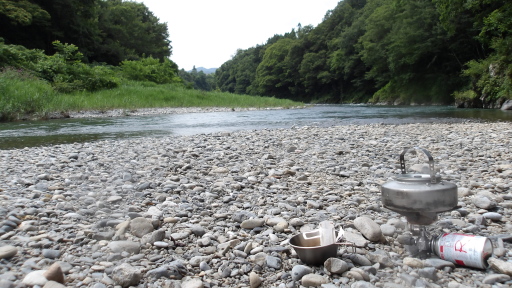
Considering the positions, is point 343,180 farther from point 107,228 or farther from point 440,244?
point 107,228

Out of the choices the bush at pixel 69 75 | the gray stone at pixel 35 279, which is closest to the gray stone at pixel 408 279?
the gray stone at pixel 35 279

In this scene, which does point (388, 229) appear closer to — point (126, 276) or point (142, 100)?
point (126, 276)

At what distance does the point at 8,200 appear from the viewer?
3225mm

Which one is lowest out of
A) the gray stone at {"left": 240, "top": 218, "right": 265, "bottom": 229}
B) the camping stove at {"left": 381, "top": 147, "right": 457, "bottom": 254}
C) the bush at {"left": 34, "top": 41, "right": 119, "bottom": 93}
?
the gray stone at {"left": 240, "top": 218, "right": 265, "bottom": 229}

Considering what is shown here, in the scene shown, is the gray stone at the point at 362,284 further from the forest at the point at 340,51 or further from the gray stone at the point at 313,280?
the forest at the point at 340,51

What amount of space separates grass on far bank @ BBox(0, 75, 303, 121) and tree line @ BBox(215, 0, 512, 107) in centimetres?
1287

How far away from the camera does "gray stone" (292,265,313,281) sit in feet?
6.80

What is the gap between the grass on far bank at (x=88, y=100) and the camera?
44.1 feet

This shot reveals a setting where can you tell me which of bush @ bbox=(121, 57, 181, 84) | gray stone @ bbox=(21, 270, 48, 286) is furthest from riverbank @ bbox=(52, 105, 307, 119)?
gray stone @ bbox=(21, 270, 48, 286)

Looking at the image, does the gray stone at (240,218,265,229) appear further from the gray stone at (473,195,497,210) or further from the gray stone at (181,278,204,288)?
the gray stone at (473,195,497,210)

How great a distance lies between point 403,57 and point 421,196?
40251 mm

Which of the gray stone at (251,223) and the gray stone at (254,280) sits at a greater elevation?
the gray stone at (251,223)

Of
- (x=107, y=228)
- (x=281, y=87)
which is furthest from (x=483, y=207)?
(x=281, y=87)

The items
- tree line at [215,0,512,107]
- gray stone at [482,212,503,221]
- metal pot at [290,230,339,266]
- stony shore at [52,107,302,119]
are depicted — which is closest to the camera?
metal pot at [290,230,339,266]
